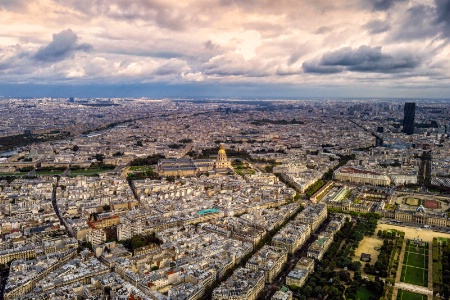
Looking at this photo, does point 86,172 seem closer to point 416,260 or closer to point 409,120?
point 416,260

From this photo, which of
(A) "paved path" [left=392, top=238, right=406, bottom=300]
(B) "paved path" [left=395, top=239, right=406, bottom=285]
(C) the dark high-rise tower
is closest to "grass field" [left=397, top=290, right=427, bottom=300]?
(A) "paved path" [left=392, top=238, right=406, bottom=300]

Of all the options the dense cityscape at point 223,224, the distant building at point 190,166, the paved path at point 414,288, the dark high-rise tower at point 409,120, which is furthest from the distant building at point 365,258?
the dark high-rise tower at point 409,120

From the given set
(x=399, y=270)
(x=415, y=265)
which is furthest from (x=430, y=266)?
(x=399, y=270)

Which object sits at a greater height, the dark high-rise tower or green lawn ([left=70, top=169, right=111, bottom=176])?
the dark high-rise tower

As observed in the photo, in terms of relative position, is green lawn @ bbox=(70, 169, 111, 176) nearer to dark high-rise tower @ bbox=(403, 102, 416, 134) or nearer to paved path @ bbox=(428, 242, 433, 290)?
paved path @ bbox=(428, 242, 433, 290)

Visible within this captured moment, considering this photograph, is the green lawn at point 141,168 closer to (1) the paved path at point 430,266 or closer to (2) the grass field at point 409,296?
Answer: (1) the paved path at point 430,266

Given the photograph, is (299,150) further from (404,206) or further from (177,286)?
(177,286)
